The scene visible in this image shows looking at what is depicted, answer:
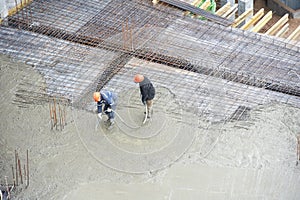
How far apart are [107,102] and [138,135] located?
100 centimetres

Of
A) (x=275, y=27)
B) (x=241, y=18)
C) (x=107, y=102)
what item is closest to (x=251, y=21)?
(x=241, y=18)

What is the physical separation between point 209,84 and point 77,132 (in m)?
3.27

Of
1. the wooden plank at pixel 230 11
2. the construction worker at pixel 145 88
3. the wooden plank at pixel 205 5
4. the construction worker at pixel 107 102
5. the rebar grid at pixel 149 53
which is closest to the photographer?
the construction worker at pixel 107 102

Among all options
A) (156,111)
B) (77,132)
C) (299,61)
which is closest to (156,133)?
(156,111)

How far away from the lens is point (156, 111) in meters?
15.5

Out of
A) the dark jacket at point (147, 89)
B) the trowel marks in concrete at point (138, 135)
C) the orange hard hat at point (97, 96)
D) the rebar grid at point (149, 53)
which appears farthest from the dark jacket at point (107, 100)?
the rebar grid at point (149, 53)

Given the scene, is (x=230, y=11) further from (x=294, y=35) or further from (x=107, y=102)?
(x=107, y=102)

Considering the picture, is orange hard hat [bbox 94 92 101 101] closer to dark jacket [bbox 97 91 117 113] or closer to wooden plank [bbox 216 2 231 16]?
dark jacket [bbox 97 91 117 113]

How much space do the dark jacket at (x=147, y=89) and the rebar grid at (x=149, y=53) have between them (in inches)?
45.0

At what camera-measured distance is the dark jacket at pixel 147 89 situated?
14.8 meters

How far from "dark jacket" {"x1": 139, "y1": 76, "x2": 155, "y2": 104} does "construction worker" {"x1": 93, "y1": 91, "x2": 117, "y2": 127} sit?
2.10 ft

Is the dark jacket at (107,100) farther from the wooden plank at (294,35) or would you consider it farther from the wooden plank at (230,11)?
the wooden plank at (294,35)

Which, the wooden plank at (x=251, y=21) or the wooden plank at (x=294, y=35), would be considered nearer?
the wooden plank at (x=294, y=35)

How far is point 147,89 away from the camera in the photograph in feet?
48.6
